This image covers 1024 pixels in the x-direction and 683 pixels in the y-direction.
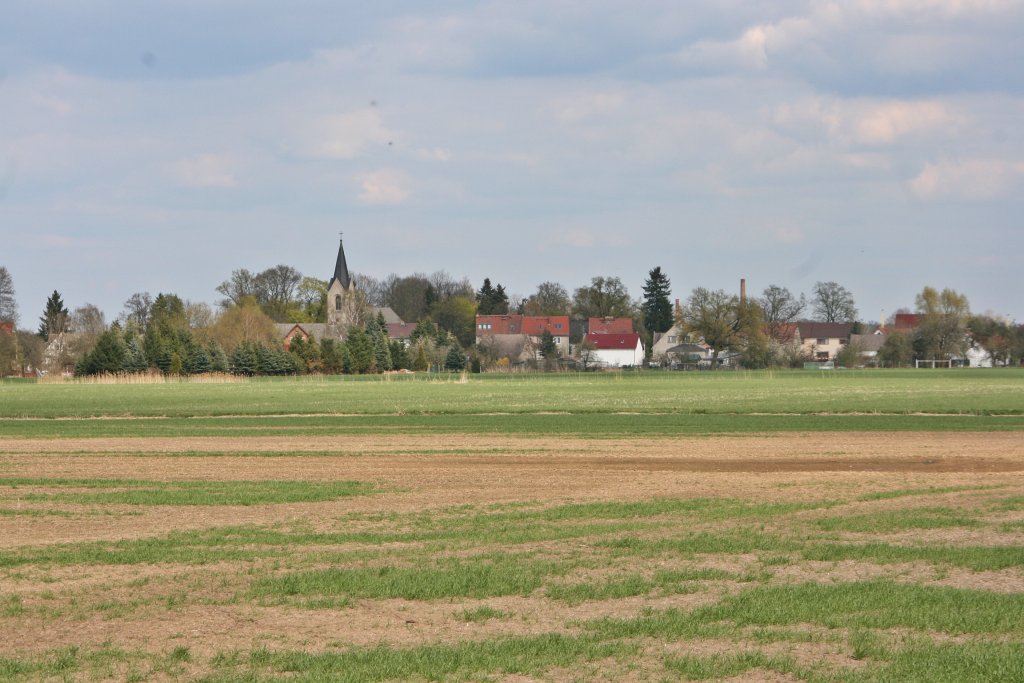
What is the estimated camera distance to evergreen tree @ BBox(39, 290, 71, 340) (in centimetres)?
14338

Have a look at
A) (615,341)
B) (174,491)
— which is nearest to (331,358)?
(615,341)

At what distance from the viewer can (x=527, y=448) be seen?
3428 centimetres

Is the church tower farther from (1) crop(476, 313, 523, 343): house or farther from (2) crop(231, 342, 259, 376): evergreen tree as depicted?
(2) crop(231, 342, 259, 376): evergreen tree

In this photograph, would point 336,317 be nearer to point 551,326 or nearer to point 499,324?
point 499,324

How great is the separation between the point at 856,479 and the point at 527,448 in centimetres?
1148

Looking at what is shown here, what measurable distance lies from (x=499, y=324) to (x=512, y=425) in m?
142

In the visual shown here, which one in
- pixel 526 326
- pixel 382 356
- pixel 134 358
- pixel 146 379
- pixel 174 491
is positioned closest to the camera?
pixel 174 491

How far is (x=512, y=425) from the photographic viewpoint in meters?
46.0

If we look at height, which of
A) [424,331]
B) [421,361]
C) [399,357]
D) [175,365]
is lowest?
[175,365]

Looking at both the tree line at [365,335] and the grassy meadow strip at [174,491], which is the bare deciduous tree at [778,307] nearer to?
the tree line at [365,335]

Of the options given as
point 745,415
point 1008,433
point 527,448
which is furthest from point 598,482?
point 745,415

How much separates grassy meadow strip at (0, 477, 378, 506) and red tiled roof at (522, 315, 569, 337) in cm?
15962

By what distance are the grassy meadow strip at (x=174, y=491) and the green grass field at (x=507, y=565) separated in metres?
0.09

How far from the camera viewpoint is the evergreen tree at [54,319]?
143 metres
